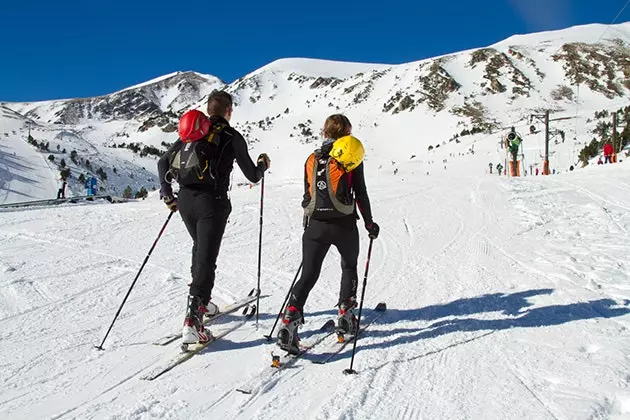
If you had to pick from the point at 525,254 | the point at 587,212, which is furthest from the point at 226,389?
the point at 587,212

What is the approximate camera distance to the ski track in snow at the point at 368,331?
3.19m

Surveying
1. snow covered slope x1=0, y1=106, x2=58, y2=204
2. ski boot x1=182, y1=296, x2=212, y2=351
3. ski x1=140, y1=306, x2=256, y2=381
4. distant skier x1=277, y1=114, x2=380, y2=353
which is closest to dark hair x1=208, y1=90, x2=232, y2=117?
distant skier x1=277, y1=114, x2=380, y2=353

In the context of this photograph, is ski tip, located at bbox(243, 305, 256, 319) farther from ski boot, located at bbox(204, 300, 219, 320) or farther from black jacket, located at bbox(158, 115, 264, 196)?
black jacket, located at bbox(158, 115, 264, 196)

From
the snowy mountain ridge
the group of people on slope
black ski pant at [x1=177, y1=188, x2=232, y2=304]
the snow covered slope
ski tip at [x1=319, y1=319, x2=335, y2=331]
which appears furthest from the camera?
the snowy mountain ridge

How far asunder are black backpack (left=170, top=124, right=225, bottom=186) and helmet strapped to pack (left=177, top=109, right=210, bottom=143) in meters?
0.05

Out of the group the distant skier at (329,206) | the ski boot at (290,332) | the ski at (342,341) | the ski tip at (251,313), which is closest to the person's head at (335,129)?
the distant skier at (329,206)

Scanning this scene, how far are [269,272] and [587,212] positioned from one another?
794cm

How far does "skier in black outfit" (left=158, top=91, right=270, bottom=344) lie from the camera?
13.3 feet

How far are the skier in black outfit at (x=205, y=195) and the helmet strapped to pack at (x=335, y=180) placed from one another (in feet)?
2.02

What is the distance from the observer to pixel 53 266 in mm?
6840

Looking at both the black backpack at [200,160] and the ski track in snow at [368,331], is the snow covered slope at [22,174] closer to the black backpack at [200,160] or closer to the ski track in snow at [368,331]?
the ski track in snow at [368,331]

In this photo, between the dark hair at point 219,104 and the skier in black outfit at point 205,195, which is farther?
the dark hair at point 219,104

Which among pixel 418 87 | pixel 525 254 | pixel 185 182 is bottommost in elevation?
pixel 525 254

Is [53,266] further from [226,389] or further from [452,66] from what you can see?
[452,66]
